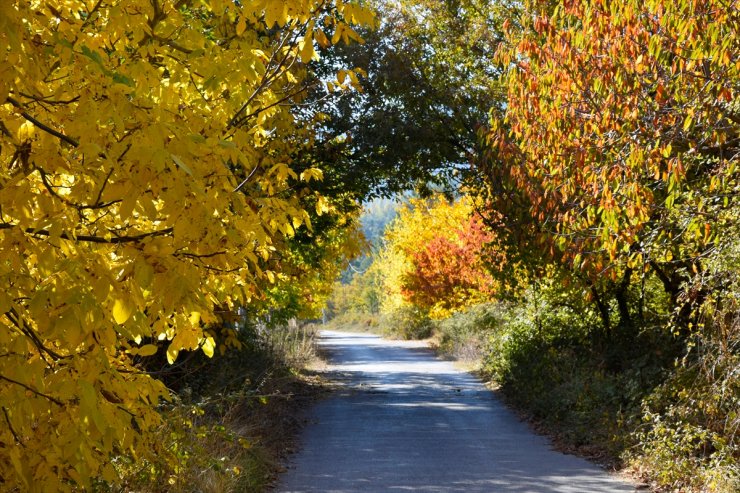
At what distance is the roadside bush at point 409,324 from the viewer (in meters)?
Answer: 46.3

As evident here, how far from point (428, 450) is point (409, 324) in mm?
38970

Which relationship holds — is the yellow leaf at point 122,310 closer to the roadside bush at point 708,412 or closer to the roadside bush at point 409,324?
the roadside bush at point 708,412

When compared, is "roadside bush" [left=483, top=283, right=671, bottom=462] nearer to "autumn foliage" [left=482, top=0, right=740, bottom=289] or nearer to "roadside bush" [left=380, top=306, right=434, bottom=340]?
"autumn foliage" [left=482, top=0, right=740, bottom=289]

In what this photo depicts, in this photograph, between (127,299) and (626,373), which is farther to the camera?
(626,373)

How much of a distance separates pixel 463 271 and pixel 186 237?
2636 cm

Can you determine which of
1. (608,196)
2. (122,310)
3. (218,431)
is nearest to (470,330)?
(608,196)

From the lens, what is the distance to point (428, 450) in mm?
11297

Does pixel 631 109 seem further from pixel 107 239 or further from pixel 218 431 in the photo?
pixel 107 239

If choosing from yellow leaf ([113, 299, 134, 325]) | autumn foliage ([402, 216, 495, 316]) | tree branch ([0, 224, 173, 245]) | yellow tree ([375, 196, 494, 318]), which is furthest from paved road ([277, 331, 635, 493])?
yellow tree ([375, 196, 494, 318])

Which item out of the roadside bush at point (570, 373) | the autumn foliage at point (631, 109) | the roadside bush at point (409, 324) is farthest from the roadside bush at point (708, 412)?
the roadside bush at point (409, 324)

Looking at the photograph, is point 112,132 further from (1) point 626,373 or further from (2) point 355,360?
(2) point 355,360

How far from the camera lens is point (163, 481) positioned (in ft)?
24.4

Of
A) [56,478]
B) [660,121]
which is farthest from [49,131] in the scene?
[660,121]

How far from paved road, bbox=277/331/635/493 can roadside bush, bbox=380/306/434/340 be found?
987 inches
